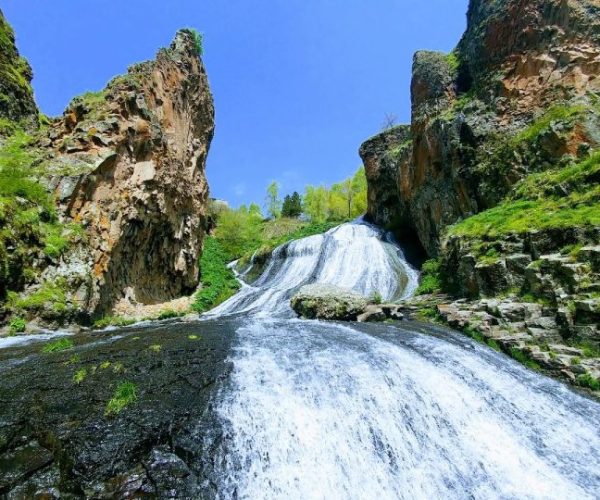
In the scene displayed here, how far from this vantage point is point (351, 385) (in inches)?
275

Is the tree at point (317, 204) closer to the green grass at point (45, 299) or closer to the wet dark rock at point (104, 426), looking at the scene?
the green grass at point (45, 299)

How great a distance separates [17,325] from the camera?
12.0 metres

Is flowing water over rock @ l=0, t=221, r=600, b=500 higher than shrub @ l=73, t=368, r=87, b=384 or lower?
lower

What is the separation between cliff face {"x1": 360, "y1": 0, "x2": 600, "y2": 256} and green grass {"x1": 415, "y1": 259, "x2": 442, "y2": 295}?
2779 mm

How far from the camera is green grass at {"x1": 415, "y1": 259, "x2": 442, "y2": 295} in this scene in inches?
719

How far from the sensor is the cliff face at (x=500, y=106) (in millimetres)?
18516

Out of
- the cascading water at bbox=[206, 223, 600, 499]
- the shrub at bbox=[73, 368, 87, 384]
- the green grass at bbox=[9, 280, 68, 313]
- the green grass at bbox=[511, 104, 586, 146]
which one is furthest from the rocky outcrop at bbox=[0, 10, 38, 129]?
the green grass at bbox=[511, 104, 586, 146]

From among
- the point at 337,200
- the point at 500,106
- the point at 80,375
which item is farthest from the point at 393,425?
the point at 337,200

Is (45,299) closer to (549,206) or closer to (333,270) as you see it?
(333,270)

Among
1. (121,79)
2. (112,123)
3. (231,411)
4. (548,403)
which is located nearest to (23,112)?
(121,79)

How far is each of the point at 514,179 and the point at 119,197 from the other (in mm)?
20227

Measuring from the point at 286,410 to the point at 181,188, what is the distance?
71.9 feet

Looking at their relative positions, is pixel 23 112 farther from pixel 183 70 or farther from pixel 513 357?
pixel 513 357

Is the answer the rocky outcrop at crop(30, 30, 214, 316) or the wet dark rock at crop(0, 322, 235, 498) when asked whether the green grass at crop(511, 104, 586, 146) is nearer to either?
the wet dark rock at crop(0, 322, 235, 498)
